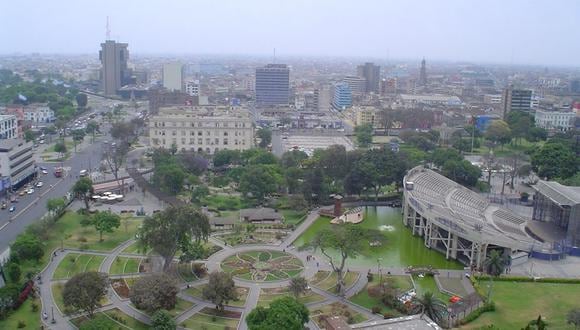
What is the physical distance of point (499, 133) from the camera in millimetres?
81688

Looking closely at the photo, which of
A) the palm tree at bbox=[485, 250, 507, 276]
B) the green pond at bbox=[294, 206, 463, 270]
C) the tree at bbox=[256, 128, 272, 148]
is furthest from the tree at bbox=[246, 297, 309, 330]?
the tree at bbox=[256, 128, 272, 148]

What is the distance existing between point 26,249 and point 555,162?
51.0 m

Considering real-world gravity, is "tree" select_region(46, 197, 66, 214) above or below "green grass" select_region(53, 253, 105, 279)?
above

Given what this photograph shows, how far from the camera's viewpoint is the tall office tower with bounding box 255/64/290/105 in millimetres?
129000

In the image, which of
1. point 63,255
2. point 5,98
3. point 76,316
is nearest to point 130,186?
point 63,255

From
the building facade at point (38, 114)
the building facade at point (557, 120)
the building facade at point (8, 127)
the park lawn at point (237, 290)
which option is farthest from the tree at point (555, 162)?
the building facade at point (38, 114)

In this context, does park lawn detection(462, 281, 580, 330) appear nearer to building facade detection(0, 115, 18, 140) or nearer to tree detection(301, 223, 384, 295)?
tree detection(301, 223, 384, 295)

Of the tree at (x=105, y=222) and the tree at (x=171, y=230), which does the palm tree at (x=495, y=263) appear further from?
the tree at (x=105, y=222)

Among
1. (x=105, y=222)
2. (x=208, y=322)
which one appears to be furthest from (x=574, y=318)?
(x=105, y=222)

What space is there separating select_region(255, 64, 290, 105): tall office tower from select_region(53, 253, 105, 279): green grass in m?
95.1

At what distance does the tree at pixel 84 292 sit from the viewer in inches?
1051

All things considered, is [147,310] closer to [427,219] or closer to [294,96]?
[427,219]

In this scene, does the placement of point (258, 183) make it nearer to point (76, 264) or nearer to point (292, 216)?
point (292, 216)

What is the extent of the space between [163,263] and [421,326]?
56.6ft
